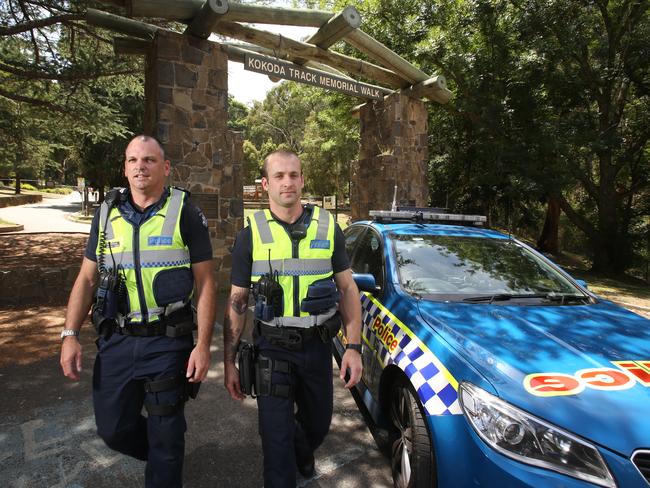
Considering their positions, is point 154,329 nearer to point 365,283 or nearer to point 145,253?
point 145,253

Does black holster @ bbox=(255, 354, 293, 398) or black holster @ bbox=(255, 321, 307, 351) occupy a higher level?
black holster @ bbox=(255, 321, 307, 351)

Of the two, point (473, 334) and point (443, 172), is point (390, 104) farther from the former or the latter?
point (473, 334)

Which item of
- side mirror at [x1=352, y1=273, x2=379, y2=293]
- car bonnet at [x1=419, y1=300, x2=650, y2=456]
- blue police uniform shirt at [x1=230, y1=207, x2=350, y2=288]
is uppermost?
blue police uniform shirt at [x1=230, y1=207, x2=350, y2=288]

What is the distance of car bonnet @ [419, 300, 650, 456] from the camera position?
1.71 m

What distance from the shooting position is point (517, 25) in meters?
10.9

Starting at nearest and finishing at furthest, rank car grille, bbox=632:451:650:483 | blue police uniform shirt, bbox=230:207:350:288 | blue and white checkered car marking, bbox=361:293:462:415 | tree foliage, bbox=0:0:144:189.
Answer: car grille, bbox=632:451:650:483
blue and white checkered car marking, bbox=361:293:462:415
blue police uniform shirt, bbox=230:207:350:288
tree foliage, bbox=0:0:144:189

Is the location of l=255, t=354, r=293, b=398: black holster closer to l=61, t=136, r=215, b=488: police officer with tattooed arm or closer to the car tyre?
l=61, t=136, r=215, b=488: police officer with tattooed arm

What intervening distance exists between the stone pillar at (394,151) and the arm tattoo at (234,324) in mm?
8105

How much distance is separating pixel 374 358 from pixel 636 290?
9.67 meters

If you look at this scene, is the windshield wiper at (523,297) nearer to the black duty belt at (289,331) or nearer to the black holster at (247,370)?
the black duty belt at (289,331)

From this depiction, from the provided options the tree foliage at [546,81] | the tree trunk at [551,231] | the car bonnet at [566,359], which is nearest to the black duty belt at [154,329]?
the car bonnet at [566,359]

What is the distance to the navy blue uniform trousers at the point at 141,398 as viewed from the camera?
2.03 meters

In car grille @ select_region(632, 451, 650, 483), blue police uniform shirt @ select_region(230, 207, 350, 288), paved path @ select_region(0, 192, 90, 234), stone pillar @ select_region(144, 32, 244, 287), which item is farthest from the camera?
paved path @ select_region(0, 192, 90, 234)

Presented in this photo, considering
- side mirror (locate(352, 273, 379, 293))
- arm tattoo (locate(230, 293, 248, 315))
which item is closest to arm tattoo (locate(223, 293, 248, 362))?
arm tattoo (locate(230, 293, 248, 315))
